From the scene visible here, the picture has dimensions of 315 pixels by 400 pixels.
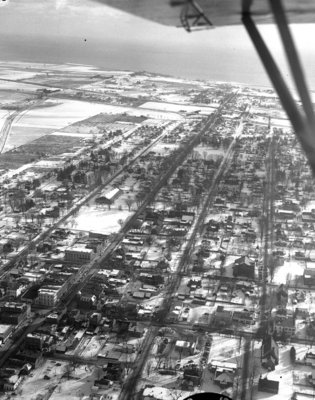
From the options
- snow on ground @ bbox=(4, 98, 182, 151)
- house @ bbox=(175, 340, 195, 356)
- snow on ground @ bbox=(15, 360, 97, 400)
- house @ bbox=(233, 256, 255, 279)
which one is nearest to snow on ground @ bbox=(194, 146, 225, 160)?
snow on ground @ bbox=(4, 98, 182, 151)

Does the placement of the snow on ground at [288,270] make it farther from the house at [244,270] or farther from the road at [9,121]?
the road at [9,121]

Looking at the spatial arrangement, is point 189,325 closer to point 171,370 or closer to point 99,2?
point 171,370

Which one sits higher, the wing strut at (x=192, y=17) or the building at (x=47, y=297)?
the wing strut at (x=192, y=17)

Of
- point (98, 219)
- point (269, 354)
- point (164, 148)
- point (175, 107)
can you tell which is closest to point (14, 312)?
point (269, 354)

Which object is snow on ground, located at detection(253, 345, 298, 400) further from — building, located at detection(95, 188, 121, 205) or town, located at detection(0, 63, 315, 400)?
building, located at detection(95, 188, 121, 205)

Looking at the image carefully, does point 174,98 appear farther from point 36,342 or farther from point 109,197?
point 36,342

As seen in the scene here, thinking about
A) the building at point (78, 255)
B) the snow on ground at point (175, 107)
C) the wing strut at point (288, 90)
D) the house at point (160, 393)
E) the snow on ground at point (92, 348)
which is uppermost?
the snow on ground at point (175, 107)

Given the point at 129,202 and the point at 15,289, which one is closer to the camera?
the point at 15,289

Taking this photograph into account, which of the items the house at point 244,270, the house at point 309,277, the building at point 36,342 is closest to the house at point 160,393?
the building at point 36,342
